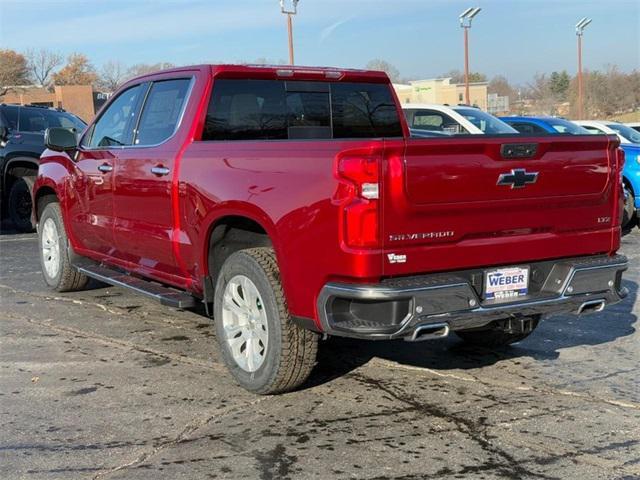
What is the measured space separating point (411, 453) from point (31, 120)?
1007 centimetres

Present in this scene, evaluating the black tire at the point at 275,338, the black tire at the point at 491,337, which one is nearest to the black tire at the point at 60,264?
the black tire at the point at 275,338

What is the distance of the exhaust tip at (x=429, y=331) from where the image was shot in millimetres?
3788

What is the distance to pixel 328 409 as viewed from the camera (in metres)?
4.29

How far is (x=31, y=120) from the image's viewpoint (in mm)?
11906

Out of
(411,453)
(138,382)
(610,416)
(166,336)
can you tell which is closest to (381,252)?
(411,453)

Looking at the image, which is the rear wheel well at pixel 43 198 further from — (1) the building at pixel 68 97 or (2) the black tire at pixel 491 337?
(1) the building at pixel 68 97

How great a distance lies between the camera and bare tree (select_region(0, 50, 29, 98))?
6906 cm

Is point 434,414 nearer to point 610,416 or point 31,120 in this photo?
point 610,416

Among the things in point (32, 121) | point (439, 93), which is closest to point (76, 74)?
point (439, 93)

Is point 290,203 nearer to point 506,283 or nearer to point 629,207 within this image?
point 506,283

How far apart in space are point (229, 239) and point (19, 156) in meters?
7.62

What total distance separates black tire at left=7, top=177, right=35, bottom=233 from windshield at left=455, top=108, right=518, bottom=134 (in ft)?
23.9

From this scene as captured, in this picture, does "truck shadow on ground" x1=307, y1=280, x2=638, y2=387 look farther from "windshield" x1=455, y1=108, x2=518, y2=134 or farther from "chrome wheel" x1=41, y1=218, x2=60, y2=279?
"windshield" x1=455, y1=108, x2=518, y2=134

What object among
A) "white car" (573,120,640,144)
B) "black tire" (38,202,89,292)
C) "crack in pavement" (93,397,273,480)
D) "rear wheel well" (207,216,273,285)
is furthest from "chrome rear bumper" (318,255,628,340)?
"white car" (573,120,640,144)
